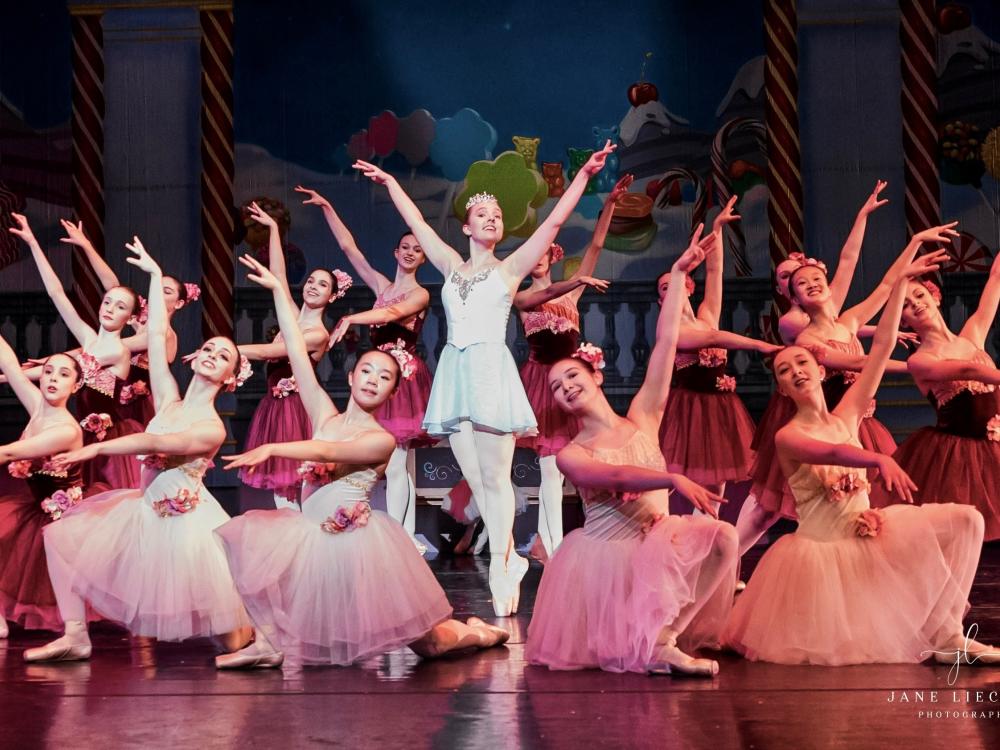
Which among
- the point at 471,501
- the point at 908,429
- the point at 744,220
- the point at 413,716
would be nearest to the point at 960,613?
the point at 413,716

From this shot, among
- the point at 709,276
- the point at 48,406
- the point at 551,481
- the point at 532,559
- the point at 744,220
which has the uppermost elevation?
the point at 744,220

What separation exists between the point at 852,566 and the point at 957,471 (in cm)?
119

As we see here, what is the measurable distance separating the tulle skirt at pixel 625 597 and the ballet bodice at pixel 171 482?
1165 mm

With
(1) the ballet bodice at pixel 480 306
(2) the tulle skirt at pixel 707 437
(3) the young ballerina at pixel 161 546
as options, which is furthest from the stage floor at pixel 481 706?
(2) the tulle skirt at pixel 707 437

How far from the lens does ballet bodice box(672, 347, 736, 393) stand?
236 inches

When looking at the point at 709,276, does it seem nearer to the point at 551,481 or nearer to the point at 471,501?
the point at 551,481

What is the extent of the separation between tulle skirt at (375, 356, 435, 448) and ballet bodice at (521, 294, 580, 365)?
0.54m

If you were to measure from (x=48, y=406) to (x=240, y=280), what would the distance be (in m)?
6.44

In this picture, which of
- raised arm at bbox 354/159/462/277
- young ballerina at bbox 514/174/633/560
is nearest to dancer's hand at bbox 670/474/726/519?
raised arm at bbox 354/159/462/277

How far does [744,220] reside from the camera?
1077 cm

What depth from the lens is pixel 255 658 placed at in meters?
3.89

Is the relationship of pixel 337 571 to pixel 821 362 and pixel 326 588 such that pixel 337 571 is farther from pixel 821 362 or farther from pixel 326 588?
pixel 821 362

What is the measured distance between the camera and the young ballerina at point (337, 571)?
388 centimetres

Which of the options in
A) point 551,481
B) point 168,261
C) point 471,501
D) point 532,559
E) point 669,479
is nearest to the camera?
point 669,479
